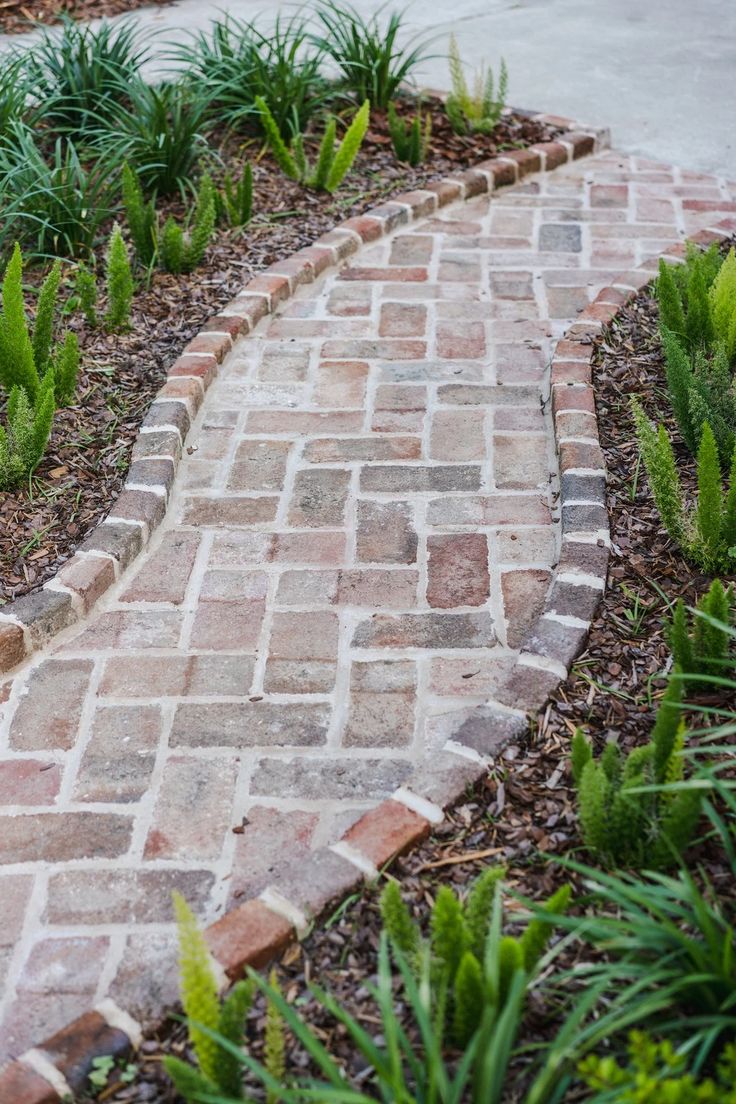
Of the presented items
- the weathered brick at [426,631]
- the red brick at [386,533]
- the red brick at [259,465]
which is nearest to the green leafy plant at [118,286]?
the red brick at [259,465]

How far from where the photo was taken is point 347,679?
10.0 feet

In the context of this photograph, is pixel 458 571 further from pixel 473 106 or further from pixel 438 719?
pixel 473 106

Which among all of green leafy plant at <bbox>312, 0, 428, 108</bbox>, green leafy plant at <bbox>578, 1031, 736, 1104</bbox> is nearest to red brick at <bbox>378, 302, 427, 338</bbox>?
green leafy plant at <bbox>312, 0, 428, 108</bbox>

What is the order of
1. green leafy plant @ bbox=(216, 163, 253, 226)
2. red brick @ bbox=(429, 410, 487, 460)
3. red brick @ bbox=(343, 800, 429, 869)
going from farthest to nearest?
green leafy plant @ bbox=(216, 163, 253, 226) < red brick @ bbox=(429, 410, 487, 460) < red brick @ bbox=(343, 800, 429, 869)

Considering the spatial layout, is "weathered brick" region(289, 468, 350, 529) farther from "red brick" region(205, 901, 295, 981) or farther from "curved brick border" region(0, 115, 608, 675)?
"red brick" region(205, 901, 295, 981)

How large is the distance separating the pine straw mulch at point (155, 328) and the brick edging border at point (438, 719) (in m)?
0.08

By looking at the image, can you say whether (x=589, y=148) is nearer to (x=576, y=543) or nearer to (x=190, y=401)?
(x=190, y=401)

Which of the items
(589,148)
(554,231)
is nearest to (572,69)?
(589,148)

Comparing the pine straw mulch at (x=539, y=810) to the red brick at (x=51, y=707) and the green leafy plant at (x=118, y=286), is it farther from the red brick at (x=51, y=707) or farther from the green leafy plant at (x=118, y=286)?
the green leafy plant at (x=118, y=286)

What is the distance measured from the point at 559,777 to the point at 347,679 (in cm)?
68

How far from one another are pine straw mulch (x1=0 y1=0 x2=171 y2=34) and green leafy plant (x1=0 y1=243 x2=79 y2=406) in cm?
487

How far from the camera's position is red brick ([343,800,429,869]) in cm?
239

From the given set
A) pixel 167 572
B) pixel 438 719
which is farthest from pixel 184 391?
pixel 438 719

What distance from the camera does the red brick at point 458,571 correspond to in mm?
3311
